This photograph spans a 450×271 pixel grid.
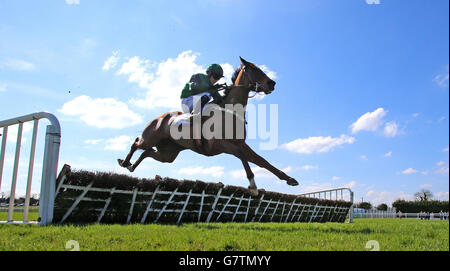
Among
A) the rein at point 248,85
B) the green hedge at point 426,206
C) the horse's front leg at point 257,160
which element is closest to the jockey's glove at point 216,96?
the rein at point 248,85

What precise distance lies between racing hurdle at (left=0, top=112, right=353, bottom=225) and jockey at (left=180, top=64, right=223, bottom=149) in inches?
91.7

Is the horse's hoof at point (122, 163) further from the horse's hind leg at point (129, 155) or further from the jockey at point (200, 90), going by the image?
the jockey at point (200, 90)

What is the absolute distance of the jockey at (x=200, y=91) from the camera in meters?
5.15

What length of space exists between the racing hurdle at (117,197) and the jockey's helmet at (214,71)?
2809mm

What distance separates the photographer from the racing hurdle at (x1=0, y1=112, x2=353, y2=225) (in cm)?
550

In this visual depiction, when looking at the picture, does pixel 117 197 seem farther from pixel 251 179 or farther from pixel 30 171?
pixel 251 179

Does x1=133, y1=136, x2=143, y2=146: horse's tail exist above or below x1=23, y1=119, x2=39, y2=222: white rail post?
above

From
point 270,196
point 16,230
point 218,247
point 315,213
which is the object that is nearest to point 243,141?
point 218,247

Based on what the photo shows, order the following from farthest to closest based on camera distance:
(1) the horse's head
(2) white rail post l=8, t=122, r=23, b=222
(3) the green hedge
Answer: (3) the green hedge < (2) white rail post l=8, t=122, r=23, b=222 < (1) the horse's head

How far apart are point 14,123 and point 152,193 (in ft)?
9.76

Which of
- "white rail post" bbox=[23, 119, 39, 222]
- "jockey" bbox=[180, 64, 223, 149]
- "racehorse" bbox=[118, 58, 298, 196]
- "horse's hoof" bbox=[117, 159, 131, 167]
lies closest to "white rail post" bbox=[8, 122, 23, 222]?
"white rail post" bbox=[23, 119, 39, 222]

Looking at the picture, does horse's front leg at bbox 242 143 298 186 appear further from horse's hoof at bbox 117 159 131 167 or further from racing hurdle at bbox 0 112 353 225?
racing hurdle at bbox 0 112 353 225
